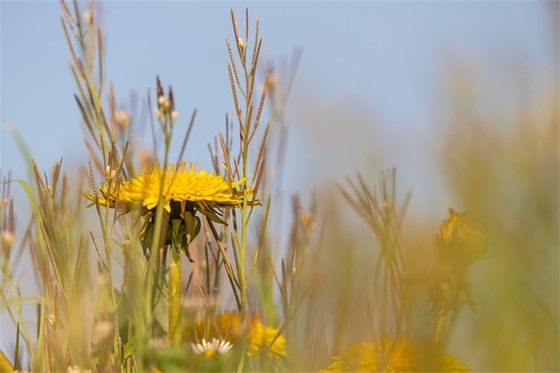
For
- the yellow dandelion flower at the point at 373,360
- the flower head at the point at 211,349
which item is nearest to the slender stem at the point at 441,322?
the yellow dandelion flower at the point at 373,360

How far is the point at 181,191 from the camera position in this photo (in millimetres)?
1071

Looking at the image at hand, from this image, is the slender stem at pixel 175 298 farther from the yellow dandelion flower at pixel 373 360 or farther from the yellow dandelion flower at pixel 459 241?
the yellow dandelion flower at pixel 459 241

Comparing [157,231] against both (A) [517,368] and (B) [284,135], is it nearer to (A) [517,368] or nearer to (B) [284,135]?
(A) [517,368]

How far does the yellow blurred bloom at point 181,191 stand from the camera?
0.99 meters

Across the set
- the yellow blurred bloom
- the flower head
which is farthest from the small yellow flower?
the flower head

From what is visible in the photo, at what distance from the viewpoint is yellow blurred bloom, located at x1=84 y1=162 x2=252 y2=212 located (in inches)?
38.8

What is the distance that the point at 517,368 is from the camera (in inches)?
26.8

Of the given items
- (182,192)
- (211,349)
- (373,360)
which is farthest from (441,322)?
(182,192)

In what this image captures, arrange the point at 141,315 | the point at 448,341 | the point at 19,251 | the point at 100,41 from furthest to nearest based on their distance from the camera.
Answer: the point at 100,41 < the point at 19,251 < the point at 448,341 < the point at 141,315

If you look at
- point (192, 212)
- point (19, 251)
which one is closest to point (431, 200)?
point (192, 212)

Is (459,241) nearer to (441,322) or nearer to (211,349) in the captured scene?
(441,322)

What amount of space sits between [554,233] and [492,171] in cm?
8

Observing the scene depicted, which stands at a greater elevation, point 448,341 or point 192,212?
point 192,212

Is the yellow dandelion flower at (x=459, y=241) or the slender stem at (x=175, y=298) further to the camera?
the slender stem at (x=175, y=298)
